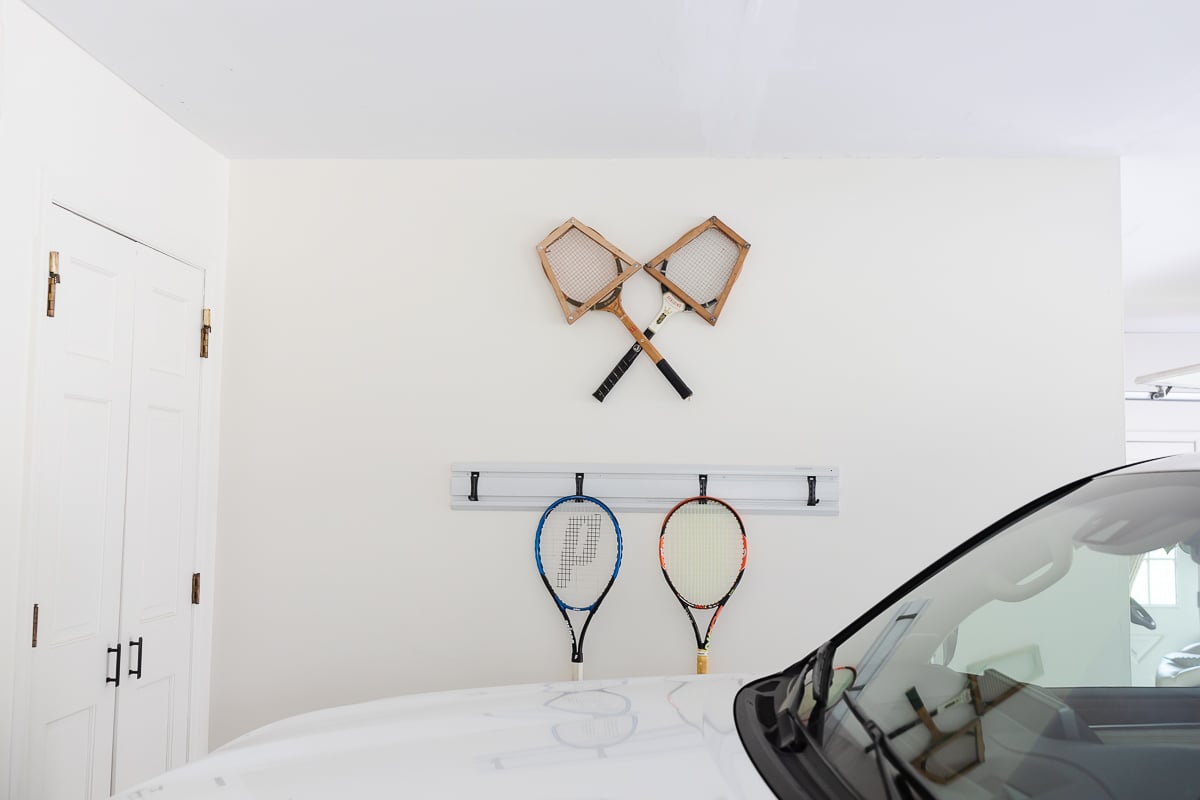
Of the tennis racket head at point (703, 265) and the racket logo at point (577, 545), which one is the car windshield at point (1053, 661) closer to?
the racket logo at point (577, 545)

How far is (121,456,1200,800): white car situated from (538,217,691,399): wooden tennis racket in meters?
1.81

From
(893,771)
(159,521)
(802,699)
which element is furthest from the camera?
(159,521)

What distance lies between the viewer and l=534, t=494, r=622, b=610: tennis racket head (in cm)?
288

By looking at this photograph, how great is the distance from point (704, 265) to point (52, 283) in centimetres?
192

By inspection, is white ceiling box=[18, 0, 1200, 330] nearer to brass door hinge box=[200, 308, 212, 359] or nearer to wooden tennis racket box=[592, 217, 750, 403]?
wooden tennis racket box=[592, 217, 750, 403]

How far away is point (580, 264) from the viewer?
299cm

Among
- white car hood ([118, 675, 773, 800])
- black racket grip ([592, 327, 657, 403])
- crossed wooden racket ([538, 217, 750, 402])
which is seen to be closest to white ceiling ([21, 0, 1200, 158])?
crossed wooden racket ([538, 217, 750, 402])

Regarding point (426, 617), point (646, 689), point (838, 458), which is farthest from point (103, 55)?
point (838, 458)

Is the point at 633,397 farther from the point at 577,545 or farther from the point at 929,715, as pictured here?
the point at 929,715

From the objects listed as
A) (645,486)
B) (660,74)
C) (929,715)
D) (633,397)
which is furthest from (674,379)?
(929,715)

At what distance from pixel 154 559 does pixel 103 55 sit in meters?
1.45

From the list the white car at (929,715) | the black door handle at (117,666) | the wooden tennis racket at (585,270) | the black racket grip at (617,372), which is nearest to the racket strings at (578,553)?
the black racket grip at (617,372)

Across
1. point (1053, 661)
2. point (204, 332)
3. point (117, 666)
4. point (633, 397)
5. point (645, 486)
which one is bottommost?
point (117, 666)

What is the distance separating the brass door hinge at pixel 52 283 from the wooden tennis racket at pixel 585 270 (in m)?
1.42
